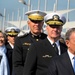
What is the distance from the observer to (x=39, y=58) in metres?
4.72

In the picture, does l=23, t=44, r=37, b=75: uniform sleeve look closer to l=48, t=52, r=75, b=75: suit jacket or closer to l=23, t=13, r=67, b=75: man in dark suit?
l=23, t=13, r=67, b=75: man in dark suit

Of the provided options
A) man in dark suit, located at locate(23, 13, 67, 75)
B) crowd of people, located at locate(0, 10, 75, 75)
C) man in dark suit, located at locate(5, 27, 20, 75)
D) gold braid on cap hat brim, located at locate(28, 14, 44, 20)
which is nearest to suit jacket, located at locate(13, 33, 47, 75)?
crowd of people, located at locate(0, 10, 75, 75)

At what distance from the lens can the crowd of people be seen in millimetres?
3887

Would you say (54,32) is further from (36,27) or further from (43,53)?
(36,27)

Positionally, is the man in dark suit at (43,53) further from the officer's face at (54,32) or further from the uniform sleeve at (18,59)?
the uniform sleeve at (18,59)

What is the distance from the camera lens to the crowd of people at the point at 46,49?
3.89 meters

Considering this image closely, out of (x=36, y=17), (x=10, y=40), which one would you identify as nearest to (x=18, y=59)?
(x=36, y=17)

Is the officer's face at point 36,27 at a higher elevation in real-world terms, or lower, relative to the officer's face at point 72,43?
higher

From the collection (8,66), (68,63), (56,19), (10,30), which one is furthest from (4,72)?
(68,63)

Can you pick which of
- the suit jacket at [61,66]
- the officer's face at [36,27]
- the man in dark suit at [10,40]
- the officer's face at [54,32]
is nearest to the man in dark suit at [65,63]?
the suit jacket at [61,66]

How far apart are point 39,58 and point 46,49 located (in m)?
0.14

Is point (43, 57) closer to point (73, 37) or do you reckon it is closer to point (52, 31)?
point (52, 31)

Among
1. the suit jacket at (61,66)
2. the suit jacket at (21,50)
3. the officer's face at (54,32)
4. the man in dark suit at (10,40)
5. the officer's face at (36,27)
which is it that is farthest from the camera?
the man in dark suit at (10,40)

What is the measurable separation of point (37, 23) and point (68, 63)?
146 centimetres
